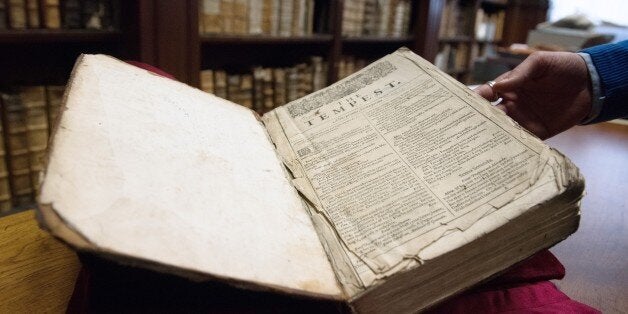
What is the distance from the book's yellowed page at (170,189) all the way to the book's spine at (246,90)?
125cm

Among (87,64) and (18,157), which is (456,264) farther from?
(18,157)

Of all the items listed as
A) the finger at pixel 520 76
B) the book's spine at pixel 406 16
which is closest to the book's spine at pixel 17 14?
the finger at pixel 520 76

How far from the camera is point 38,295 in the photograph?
14.3 inches

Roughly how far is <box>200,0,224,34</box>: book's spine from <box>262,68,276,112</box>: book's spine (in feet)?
0.94

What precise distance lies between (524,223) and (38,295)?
396 mm

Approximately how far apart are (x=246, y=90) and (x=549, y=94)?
3.98 ft

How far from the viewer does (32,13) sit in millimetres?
1151

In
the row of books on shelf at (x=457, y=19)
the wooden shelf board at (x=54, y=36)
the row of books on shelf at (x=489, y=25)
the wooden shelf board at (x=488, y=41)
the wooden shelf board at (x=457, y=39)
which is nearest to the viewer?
the wooden shelf board at (x=54, y=36)

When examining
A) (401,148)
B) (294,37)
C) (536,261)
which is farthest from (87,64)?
(294,37)

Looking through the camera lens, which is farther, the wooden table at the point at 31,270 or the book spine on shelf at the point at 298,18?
the book spine on shelf at the point at 298,18

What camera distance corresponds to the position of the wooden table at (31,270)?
35 cm

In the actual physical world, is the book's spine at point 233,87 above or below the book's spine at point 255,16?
below

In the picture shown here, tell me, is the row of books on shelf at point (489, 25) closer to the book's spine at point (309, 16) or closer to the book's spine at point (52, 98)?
the book's spine at point (309, 16)

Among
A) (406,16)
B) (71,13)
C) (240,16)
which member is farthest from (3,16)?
(406,16)
